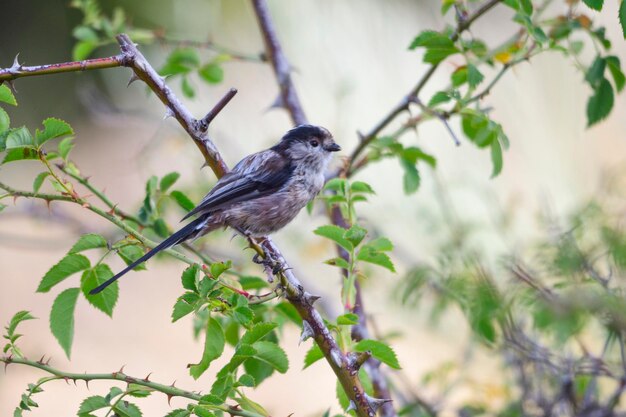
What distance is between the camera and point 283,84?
3.17m

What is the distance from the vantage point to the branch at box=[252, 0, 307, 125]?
124 inches

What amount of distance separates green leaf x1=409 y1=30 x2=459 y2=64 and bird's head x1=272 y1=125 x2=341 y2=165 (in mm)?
798

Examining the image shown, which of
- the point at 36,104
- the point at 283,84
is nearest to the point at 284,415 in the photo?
the point at 283,84

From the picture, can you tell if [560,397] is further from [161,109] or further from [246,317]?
[161,109]

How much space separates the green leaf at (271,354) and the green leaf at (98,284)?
389mm

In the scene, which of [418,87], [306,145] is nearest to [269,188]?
[306,145]

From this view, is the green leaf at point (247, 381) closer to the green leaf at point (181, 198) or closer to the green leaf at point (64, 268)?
the green leaf at point (64, 268)

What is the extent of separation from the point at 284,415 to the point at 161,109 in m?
3.00

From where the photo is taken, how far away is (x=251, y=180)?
9.76 feet

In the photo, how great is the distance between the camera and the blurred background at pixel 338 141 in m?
3.74

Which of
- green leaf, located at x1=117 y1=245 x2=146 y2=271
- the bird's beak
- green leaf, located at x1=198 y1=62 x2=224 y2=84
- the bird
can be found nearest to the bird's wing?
the bird

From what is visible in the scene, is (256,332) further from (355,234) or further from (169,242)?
(169,242)

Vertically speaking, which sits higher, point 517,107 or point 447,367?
point 517,107

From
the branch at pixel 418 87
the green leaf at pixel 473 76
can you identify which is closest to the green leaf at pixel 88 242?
the branch at pixel 418 87
